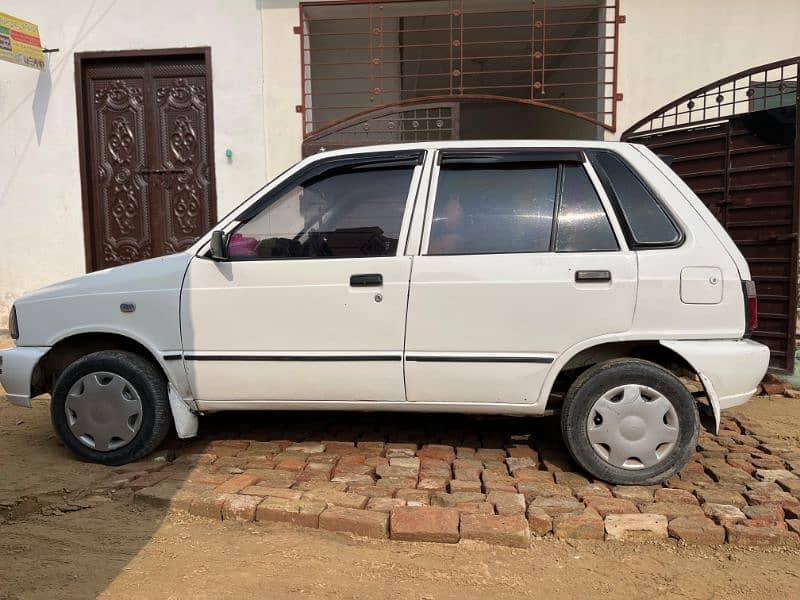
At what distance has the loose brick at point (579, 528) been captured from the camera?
2.72 m

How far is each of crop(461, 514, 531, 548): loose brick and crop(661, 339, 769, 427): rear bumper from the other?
47.1 inches

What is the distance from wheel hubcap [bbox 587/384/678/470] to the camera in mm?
3066

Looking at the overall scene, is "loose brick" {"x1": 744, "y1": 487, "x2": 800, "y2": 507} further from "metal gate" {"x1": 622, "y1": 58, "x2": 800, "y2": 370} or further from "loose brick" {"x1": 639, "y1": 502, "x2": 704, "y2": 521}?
"metal gate" {"x1": 622, "y1": 58, "x2": 800, "y2": 370}

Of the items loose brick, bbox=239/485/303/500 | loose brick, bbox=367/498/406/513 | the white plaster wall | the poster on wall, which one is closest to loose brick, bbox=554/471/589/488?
loose brick, bbox=367/498/406/513

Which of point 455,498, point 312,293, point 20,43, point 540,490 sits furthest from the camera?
point 20,43

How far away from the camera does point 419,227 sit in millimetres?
3234

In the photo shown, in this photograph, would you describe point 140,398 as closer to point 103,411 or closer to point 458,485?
point 103,411

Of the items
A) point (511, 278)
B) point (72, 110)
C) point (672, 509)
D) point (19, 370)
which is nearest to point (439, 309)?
point (511, 278)

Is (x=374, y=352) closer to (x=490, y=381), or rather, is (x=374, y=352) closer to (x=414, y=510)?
(x=490, y=381)

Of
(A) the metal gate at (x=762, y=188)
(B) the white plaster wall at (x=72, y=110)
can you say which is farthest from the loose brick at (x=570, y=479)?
(B) the white plaster wall at (x=72, y=110)

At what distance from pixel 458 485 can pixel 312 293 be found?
1.29 metres

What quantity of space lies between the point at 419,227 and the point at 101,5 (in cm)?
616

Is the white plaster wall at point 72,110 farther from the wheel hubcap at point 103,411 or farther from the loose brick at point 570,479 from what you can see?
the loose brick at point 570,479

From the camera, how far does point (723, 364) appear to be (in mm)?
3033
